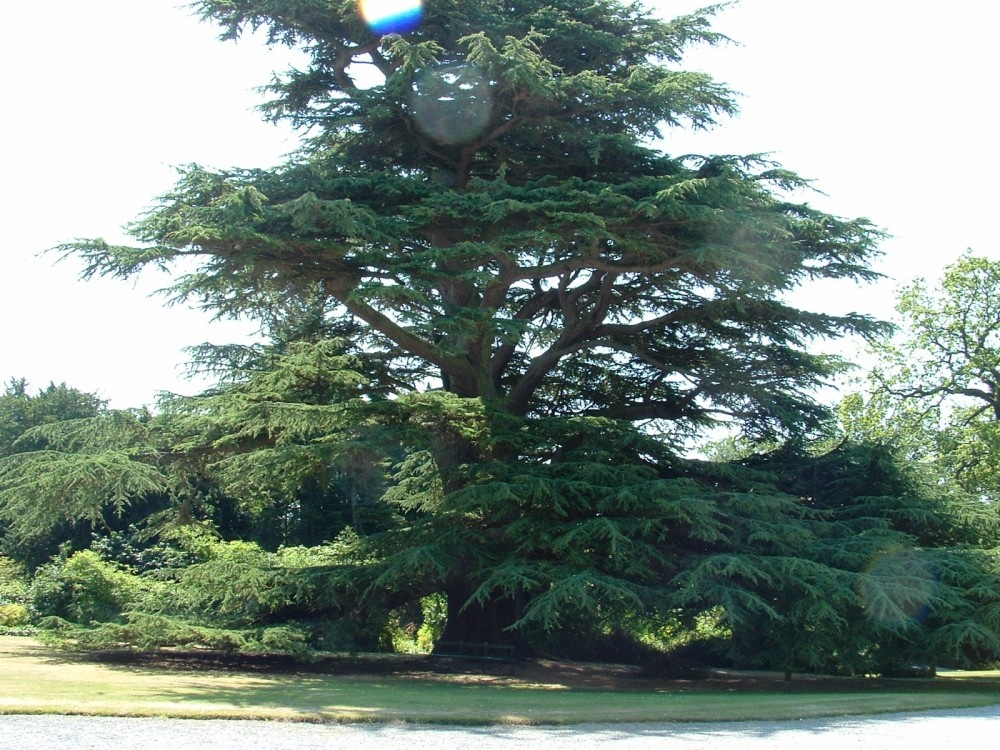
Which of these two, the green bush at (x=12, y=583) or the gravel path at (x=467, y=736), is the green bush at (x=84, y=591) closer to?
the green bush at (x=12, y=583)

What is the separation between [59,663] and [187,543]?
1035 cm

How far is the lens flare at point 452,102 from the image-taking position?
18250 millimetres

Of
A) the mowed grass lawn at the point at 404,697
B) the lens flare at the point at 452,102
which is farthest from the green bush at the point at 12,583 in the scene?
the lens flare at the point at 452,102

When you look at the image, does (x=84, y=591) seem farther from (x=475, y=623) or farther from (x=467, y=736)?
(x=467, y=736)

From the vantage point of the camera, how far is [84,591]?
21.0 m

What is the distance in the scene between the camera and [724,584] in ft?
50.0

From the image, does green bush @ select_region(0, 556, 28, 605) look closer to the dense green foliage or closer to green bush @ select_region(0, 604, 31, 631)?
green bush @ select_region(0, 604, 31, 631)

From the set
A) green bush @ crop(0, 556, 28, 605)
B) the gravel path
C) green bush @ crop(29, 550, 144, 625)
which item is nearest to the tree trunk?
green bush @ crop(29, 550, 144, 625)

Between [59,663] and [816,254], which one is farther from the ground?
[816,254]

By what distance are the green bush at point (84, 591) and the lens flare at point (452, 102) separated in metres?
11.5

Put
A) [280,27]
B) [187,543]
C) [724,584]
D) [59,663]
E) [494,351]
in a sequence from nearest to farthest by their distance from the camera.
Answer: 1. [724,584]
2. [59,663]
3. [280,27]
4. [494,351]
5. [187,543]

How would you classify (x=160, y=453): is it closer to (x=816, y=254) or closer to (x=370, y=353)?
(x=370, y=353)

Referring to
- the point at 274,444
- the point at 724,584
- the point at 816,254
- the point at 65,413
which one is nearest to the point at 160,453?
the point at 274,444

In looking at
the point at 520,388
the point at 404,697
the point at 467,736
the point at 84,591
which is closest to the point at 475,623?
the point at 520,388
